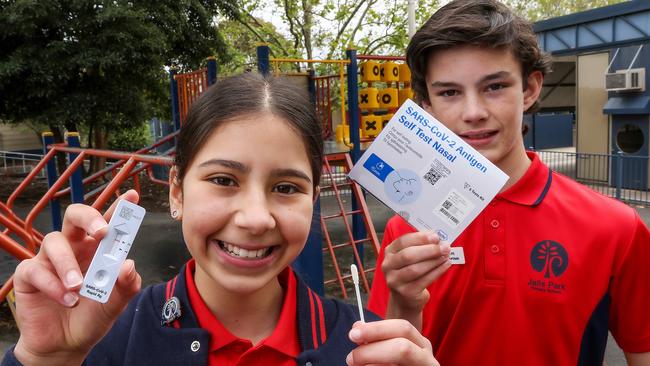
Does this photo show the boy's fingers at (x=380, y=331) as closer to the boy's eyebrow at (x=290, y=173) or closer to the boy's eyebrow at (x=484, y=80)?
the boy's eyebrow at (x=290, y=173)

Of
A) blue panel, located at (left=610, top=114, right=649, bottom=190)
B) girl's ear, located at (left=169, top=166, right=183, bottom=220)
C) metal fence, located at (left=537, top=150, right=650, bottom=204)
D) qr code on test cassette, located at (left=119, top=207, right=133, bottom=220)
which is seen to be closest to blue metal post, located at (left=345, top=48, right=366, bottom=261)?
girl's ear, located at (left=169, top=166, right=183, bottom=220)

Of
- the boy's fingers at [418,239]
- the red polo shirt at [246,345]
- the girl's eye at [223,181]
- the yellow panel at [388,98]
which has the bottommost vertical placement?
the red polo shirt at [246,345]

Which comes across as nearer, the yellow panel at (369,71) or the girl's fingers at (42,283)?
the girl's fingers at (42,283)

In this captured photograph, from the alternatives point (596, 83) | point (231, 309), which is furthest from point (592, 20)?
point (231, 309)

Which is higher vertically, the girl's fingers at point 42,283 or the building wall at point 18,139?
the girl's fingers at point 42,283

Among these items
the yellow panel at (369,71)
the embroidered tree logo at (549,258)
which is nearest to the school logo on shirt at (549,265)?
the embroidered tree logo at (549,258)

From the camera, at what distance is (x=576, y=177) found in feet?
43.1

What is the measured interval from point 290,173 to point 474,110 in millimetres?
682

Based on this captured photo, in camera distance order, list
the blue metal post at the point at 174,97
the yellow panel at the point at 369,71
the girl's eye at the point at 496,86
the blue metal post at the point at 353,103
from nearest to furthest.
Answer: the girl's eye at the point at 496,86 < the blue metal post at the point at 353,103 < the yellow panel at the point at 369,71 < the blue metal post at the point at 174,97

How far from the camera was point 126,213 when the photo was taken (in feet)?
3.77

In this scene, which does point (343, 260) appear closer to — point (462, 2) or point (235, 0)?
point (462, 2)

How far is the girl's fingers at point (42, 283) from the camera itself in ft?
3.52

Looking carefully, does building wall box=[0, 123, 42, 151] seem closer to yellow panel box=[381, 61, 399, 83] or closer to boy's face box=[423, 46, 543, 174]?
yellow panel box=[381, 61, 399, 83]

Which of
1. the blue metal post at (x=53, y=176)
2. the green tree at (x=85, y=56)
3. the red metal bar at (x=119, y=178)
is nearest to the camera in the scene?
the red metal bar at (x=119, y=178)
